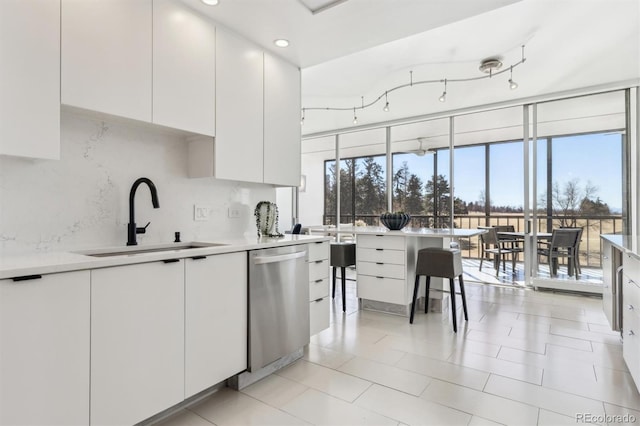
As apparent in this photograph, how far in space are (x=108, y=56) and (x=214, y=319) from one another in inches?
59.2

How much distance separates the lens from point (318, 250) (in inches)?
108

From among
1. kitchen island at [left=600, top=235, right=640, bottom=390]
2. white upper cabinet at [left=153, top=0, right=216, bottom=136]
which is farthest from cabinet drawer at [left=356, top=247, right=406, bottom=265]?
white upper cabinet at [left=153, top=0, right=216, bottom=136]

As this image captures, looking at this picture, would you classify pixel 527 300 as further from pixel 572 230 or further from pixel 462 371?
pixel 462 371

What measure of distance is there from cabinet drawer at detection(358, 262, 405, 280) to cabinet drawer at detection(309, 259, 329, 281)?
3.36 feet

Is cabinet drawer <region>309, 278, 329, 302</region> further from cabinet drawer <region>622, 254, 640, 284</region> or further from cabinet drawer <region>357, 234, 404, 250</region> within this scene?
cabinet drawer <region>622, 254, 640, 284</region>

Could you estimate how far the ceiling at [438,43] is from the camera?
2305mm

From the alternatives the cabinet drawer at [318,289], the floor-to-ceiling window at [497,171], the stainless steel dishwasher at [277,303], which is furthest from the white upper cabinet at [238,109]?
the floor-to-ceiling window at [497,171]

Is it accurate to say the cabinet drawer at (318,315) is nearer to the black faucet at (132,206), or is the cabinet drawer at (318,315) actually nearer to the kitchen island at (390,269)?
the kitchen island at (390,269)

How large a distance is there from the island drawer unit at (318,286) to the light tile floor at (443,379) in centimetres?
22

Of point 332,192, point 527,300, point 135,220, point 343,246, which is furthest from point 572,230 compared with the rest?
point 135,220

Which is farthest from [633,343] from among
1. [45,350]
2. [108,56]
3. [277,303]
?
[108,56]

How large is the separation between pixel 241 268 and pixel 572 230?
469 cm

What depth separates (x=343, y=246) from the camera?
400cm

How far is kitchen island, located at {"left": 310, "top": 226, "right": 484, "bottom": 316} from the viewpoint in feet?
11.6
